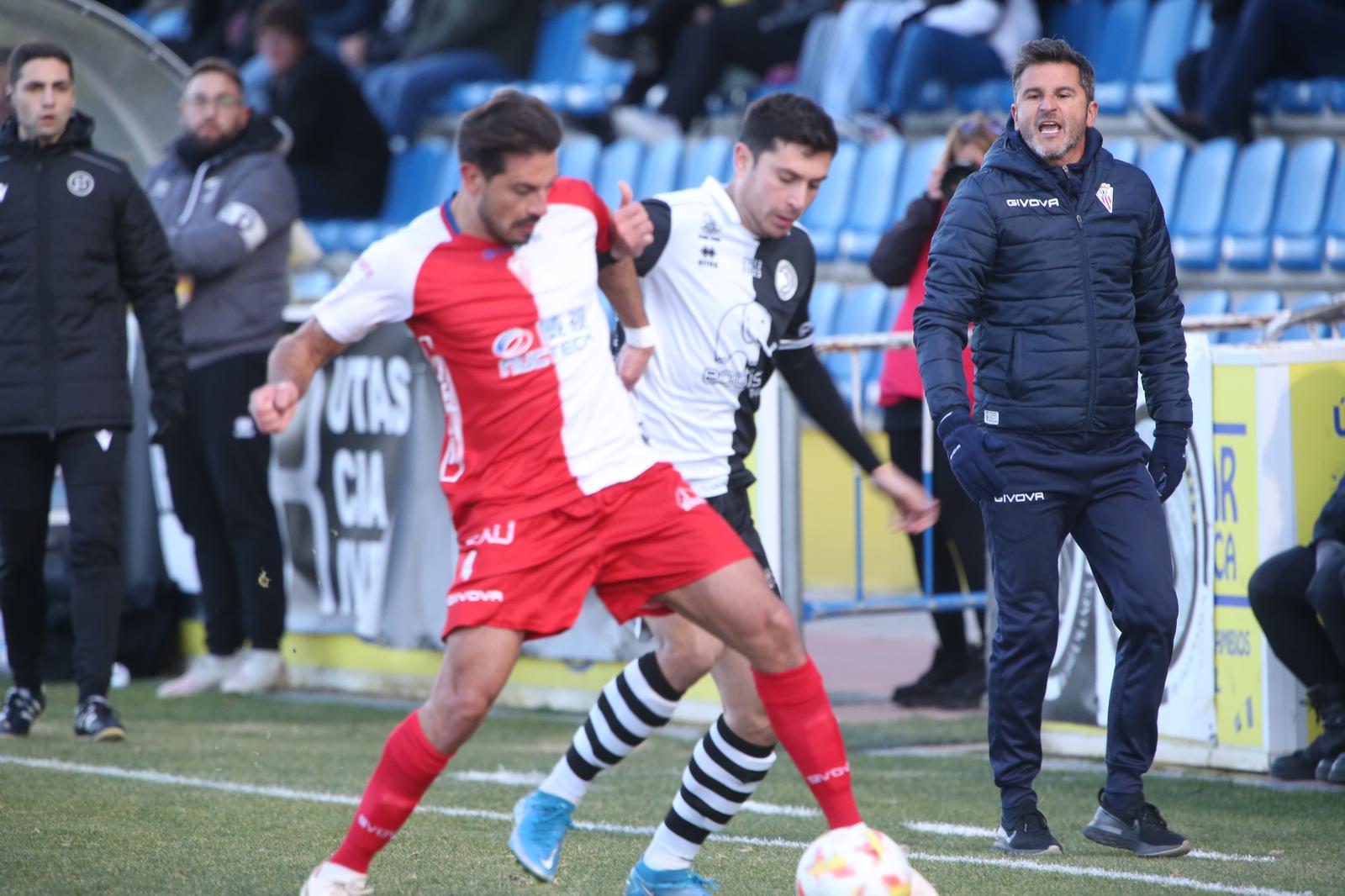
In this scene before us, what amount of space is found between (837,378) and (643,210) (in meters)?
6.83

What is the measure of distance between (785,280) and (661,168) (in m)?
8.47

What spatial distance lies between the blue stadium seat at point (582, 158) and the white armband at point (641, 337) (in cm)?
919

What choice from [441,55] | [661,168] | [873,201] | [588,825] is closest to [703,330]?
[588,825]

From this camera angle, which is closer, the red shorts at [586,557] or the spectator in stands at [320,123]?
the red shorts at [586,557]

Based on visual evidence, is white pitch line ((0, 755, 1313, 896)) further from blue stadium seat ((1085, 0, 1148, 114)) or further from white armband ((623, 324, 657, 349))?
blue stadium seat ((1085, 0, 1148, 114))

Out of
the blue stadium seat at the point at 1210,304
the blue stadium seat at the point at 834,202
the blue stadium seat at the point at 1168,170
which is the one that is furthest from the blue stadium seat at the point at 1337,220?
the blue stadium seat at the point at 834,202

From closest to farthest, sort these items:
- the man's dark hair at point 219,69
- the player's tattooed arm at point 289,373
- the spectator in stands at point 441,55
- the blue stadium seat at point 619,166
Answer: the player's tattooed arm at point 289,373 < the man's dark hair at point 219,69 < the blue stadium seat at point 619,166 < the spectator in stands at point 441,55

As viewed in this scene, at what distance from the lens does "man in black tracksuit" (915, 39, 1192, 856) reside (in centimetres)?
509

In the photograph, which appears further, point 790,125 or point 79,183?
point 79,183

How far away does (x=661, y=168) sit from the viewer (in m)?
13.6

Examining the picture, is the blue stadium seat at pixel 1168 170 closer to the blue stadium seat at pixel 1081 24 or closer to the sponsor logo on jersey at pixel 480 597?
the blue stadium seat at pixel 1081 24

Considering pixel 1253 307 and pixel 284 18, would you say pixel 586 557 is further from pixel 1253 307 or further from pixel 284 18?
pixel 284 18

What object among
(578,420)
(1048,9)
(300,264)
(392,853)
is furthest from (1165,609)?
(1048,9)

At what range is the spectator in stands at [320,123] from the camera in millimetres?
12969
